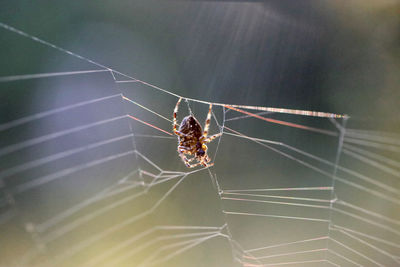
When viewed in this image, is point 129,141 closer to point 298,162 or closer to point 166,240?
point 166,240

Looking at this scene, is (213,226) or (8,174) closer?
(8,174)

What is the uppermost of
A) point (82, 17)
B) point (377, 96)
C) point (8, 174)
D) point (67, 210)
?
point (82, 17)

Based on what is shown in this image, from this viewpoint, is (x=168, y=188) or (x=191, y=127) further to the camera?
→ (x=168, y=188)

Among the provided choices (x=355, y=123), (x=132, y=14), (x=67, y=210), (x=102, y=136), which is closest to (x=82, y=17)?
(x=132, y=14)

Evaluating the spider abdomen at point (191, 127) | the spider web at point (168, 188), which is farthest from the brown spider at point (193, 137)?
the spider web at point (168, 188)

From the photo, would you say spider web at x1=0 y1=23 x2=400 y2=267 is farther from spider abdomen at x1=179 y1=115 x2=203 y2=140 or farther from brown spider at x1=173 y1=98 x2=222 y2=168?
spider abdomen at x1=179 y1=115 x2=203 y2=140

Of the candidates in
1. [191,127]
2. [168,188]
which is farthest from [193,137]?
[168,188]

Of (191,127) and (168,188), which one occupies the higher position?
(191,127)

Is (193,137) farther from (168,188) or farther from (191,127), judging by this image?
(168,188)
